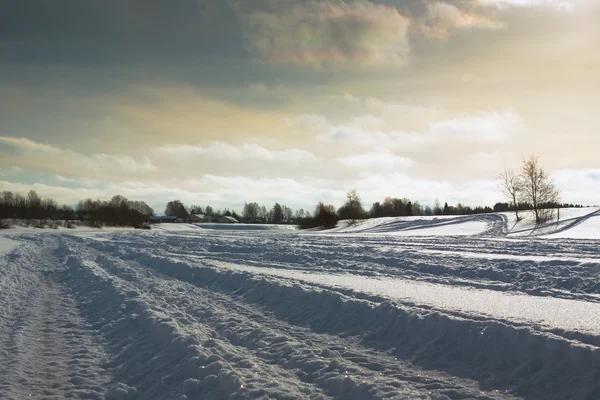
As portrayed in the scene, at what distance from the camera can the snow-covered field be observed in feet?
16.2

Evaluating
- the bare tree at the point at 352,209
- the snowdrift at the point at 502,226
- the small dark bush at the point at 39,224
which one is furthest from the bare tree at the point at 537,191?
the small dark bush at the point at 39,224

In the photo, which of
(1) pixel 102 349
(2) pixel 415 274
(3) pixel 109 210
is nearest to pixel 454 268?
(2) pixel 415 274

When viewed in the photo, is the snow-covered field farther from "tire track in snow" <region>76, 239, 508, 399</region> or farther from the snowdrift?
the snowdrift

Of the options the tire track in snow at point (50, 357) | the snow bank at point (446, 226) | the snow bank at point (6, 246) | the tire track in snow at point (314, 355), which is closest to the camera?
the tire track in snow at point (314, 355)

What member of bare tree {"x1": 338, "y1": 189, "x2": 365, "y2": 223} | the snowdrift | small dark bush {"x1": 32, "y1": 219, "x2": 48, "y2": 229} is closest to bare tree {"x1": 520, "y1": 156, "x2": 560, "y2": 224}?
the snowdrift

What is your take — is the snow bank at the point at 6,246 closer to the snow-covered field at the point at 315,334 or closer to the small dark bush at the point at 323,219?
the snow-covered field at the point at 315,334

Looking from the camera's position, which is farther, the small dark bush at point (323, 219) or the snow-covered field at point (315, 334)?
the small dark bush at point (323, 219)

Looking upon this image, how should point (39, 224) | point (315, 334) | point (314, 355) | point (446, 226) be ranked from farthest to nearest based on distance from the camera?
point (39, 224) → point (446, 226) → point (315, 334) → point (314, 355)

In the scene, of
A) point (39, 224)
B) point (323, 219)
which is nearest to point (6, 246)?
point (323, 219)

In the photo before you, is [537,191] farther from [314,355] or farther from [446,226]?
[314,355]

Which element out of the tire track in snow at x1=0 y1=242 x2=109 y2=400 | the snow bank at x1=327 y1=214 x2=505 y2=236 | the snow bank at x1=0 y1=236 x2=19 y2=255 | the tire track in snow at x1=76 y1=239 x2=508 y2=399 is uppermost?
the snow bank at x1=327 y1=214 x2=505 y2=236

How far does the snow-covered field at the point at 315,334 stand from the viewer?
493cm

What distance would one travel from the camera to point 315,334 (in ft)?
22.7

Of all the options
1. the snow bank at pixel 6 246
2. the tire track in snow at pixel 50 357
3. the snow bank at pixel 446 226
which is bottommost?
the tire track in snow at pixel 50 357
